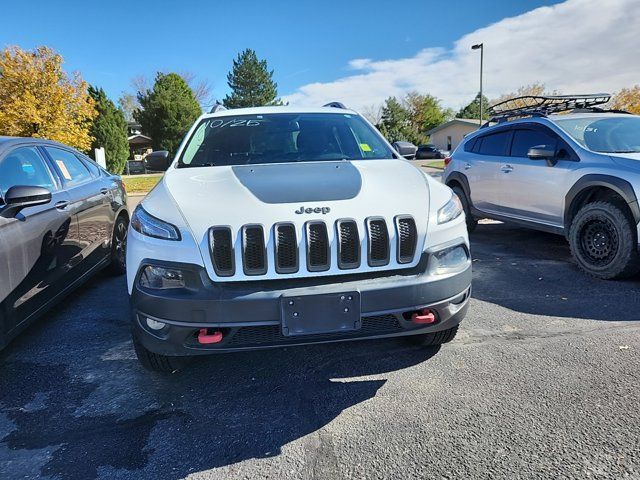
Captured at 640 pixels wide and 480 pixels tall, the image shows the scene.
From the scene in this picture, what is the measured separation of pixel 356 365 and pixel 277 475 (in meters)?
1.09

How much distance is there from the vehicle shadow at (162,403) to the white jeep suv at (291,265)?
1.20ft

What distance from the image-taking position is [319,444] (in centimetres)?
222

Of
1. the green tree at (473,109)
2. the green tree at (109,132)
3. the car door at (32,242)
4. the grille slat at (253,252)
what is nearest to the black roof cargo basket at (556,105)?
the grille slat at (253,252)

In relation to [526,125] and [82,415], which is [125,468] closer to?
[82,415]

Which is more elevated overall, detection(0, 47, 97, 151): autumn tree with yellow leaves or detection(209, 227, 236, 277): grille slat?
detection(0, 47, 97, 151): autumn tree with yellow leaves

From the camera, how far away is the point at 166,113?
39.9 meters

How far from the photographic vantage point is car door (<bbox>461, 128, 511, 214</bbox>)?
20.9ft

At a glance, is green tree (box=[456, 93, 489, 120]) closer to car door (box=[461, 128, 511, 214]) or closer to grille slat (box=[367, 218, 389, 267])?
car door (box=[461, 128, 511, 214])


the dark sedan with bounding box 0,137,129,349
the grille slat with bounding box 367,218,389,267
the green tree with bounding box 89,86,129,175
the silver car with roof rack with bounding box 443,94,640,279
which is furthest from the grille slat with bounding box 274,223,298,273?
the green tree with bounding box 89,86,129,175

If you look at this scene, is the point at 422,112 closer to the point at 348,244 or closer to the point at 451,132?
the point at 451,132

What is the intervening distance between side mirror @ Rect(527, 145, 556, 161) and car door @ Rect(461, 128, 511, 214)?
90 cm

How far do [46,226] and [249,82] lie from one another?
5667 cm

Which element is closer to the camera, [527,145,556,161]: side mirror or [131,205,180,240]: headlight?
[131,205,180,240]: headlight

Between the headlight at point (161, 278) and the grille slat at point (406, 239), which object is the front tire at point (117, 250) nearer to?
the headlight at point (161, 278)
